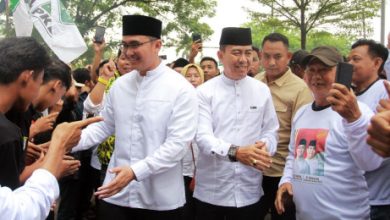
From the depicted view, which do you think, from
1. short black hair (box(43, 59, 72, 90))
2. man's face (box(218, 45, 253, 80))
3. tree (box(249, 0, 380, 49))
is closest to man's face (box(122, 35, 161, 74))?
short black hair (box(43, 59, 72, 90))

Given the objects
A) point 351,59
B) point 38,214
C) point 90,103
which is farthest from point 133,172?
point 351,59

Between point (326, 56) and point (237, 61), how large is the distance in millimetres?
872

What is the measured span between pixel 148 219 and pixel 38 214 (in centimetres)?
141

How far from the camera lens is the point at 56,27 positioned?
6613 mm

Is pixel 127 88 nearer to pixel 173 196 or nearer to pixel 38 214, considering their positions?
pixel 173 196

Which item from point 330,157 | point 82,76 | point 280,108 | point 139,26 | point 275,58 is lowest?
point 330,157

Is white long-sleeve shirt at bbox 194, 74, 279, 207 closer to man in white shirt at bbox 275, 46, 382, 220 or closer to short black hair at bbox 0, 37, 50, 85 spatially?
man in white shirt at bbox 275, 46, 382, 220

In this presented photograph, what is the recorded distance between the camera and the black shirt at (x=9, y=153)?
2096mm

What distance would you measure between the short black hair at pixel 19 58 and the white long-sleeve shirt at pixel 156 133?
3.64 feet

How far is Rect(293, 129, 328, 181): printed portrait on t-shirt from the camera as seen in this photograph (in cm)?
310

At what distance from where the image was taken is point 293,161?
3.50 metres

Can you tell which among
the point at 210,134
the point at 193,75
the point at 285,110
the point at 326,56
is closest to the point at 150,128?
the point at 210,134

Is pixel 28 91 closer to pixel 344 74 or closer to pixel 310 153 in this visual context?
pixel 344 74

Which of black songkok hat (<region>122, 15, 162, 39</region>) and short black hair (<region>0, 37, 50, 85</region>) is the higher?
black songkok hat (<region>122, 15, 162, 39</region>)
